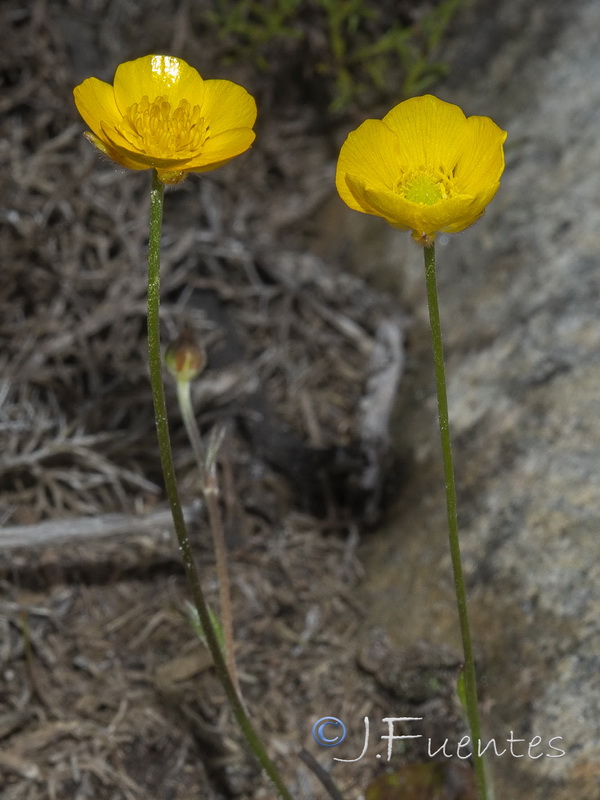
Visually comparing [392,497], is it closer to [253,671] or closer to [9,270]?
[253,671]

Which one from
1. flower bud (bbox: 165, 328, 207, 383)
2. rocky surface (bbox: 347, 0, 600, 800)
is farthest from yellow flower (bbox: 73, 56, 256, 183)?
rocky surface (bbox: 347, 0, 600, 800)

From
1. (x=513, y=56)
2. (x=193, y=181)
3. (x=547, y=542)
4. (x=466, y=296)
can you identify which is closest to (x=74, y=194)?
(x=193, y=181)

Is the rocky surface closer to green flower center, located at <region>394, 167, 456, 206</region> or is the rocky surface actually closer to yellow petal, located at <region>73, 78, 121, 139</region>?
green flower center, located at <region>394, 167, 456, 206</region>

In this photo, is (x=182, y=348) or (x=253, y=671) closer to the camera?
(x=182, y=348)

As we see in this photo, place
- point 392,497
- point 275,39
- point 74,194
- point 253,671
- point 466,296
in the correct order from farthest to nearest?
point 275,39 → point 74,194 → point 466,296 → point 392,497 → point 253,671

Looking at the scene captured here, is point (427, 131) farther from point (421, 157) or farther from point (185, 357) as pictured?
point (185, 357)

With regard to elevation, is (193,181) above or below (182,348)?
above
